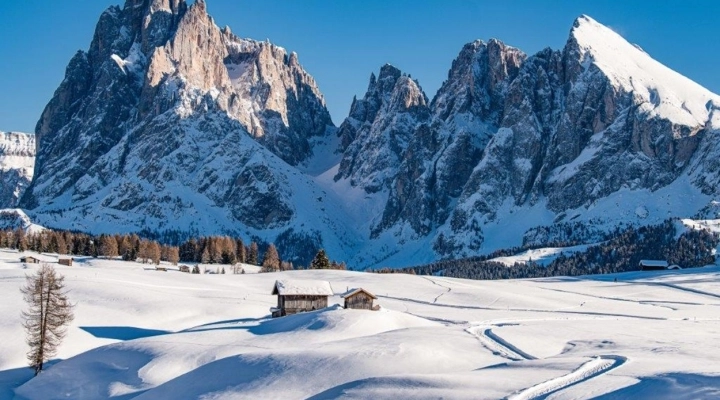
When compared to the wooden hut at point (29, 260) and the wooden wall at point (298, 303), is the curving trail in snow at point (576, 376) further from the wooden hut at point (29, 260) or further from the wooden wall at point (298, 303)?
the wooden hut at point (29, 260)

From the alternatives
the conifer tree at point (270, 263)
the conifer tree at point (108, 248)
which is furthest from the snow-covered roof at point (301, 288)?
the conifer tree at point (108, 248)

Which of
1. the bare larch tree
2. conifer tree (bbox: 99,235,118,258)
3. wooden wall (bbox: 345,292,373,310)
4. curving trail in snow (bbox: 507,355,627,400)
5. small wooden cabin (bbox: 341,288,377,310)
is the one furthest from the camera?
conifer tree (bbox: 99,235,118,258)

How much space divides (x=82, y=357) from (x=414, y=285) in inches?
2795

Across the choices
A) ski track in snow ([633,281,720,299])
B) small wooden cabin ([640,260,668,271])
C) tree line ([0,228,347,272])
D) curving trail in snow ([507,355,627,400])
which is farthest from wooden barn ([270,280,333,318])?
small wooden cabin ([640,260,668,271])

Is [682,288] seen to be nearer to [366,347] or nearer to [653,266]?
[653,266]

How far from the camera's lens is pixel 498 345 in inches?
2167

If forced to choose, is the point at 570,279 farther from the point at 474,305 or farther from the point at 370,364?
the point at 370,364

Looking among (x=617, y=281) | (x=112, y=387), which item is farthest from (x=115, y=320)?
(x=617, y=281)

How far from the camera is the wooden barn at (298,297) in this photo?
261 ft

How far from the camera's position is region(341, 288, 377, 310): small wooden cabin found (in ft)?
255

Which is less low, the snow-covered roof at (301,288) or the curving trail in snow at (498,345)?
the snow-covered roof at (301,288)

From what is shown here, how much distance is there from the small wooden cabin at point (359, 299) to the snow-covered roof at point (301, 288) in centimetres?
447

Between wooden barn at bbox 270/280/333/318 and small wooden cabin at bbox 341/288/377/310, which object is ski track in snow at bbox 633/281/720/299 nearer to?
small wooden cabin at bbox 341/288/377/310

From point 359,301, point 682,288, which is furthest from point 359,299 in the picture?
point 682,288
